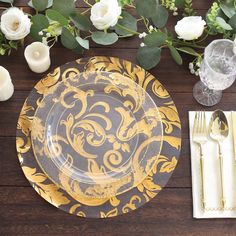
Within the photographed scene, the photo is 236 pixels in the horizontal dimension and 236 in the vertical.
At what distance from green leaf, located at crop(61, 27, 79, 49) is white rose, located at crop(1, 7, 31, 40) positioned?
0.08m

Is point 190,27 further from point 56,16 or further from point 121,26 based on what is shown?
point 56,16

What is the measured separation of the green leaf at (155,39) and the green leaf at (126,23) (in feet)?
0.18

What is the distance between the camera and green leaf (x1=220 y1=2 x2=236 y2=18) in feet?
3.12

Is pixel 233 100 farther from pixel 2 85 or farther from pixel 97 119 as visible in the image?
pixel 2 85

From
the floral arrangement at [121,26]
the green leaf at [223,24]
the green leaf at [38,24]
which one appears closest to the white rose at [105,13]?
the floral arrangement at [121,26]

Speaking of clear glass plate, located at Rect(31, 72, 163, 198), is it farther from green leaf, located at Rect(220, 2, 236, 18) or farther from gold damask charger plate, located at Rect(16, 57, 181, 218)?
green leaf, located at Rect(220, 2, 236, 18)

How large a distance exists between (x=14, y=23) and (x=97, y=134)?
31cm

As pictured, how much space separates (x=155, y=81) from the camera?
95cm

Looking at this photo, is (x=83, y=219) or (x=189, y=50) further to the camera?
(x=189, y=50)

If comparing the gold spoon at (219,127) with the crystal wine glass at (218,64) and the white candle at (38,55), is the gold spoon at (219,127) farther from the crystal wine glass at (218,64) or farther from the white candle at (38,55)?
the white candle at (38,55)

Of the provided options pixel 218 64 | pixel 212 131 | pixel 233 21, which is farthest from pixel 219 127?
pixel 233 21

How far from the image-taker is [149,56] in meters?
0.95

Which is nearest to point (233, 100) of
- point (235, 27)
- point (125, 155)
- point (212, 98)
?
point (212, 98)

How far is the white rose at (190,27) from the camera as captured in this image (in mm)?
913
